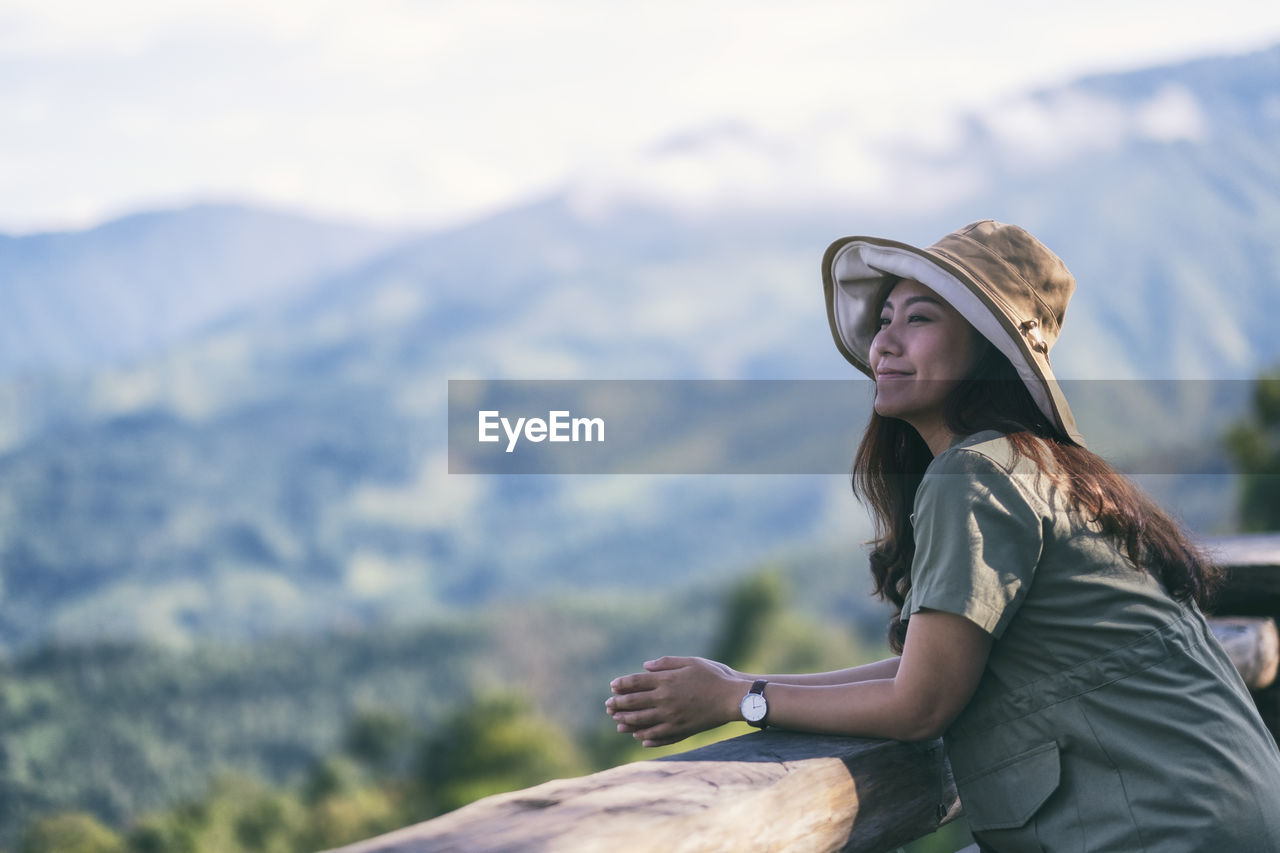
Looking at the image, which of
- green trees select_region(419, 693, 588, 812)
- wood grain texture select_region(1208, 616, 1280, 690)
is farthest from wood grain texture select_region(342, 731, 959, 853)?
green trees select_region(419, 693, 588, 812)

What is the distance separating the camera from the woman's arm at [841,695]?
1520mm

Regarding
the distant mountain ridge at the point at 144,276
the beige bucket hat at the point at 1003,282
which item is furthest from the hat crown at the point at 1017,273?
the distant mountain ridge at the point at 144,276

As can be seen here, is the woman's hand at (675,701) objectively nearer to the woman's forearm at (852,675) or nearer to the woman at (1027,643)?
the woman at (1027,643)

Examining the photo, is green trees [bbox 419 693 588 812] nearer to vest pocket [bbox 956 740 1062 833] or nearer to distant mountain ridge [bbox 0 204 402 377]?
vest pocket [bbox 956 740 1062 833]

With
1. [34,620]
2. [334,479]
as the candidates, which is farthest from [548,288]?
[34,620]

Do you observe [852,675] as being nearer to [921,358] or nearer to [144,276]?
[921,358]

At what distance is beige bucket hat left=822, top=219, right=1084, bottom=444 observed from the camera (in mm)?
1622

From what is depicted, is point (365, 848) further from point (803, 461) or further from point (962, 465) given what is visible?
point (803, 461)

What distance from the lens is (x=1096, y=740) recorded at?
151cm

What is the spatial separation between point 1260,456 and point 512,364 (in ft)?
358

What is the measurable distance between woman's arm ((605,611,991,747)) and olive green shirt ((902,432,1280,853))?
0.14 ft

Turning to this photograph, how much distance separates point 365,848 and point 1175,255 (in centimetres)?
13908

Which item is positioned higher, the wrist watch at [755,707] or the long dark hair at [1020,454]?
the long dark hair at [1020,454]

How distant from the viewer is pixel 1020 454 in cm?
159
